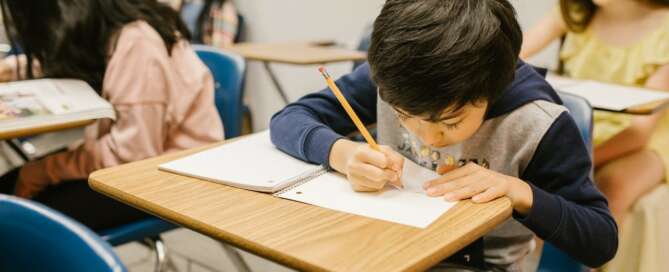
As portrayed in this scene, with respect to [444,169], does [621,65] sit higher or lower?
lower

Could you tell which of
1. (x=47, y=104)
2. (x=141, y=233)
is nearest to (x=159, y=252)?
(x=141, y=233)

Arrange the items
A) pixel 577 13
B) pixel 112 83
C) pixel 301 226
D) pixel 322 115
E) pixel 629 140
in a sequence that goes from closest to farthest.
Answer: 1. pixel 301 226
2. pixel 322 115
3. pixel 112 83
4. pixel 629 140
5. pixel 577 13

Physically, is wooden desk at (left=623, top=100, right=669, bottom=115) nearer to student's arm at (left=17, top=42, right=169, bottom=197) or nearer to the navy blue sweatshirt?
the navy blue sweatshirt

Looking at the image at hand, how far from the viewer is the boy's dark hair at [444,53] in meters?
0.79

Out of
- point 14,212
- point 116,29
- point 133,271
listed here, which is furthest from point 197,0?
point 14,212

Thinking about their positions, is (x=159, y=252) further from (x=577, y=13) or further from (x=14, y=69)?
(x=577, y=13)

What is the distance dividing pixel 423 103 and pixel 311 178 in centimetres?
22

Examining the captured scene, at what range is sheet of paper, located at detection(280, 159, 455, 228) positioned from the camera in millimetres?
769

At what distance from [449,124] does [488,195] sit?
0.41 ft

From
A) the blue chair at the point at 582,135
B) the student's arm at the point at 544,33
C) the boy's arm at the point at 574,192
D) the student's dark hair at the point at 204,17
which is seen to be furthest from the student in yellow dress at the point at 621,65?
the student's dark hair at the point at 204,17

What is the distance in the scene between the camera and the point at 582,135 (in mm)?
1152

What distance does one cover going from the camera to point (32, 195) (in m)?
1.48

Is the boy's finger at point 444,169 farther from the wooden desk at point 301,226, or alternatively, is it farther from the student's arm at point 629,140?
the student's arm at point 629,140

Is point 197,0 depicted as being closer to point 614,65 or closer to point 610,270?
point 614,65
